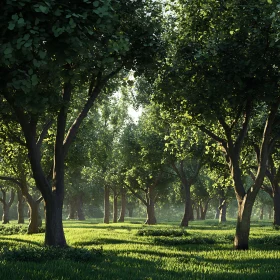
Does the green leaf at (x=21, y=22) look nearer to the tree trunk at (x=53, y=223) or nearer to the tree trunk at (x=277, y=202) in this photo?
the tree trunk at (x=53, y=223)

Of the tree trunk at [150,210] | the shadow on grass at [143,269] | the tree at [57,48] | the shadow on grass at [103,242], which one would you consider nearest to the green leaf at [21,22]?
the tree at [57,48]

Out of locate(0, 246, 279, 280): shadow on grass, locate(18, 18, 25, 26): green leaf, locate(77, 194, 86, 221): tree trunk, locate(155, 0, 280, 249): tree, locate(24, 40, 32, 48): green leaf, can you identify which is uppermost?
locate(155, 0, 280, 249): tree

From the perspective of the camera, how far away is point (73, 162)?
29.7 m

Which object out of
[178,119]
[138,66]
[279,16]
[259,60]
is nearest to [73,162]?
[178,119]

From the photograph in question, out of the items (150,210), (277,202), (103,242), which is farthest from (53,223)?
(150,210)

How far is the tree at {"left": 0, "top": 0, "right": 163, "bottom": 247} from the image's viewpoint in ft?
26.2

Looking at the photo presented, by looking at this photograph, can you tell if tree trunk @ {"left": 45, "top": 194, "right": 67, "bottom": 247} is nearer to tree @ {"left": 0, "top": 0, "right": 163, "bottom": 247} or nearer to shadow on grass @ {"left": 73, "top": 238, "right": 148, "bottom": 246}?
tree @ {"left": 0, "top": 0, "right": 163, "bottom": 247}

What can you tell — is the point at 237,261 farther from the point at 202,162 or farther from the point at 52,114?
the point at 202,162

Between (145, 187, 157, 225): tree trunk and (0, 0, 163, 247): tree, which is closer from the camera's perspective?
(0, 0, 163, 247): tree

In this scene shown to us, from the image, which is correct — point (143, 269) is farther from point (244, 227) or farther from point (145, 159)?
point (145, 159)

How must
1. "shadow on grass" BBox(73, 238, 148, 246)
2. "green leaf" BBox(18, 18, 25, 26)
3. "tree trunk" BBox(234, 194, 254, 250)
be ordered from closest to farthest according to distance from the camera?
"green leaf" BBox(18, 18, 25, 26), "tree trunk" BBox(234, 194, 254, 250), "shadow on grass" BBox(73, 238, 148, 246)

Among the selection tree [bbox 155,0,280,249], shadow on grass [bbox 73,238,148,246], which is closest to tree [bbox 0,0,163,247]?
tree [bbox 155,0,280,249]

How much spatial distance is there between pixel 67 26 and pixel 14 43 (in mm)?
1226

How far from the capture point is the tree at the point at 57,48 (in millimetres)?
7980
